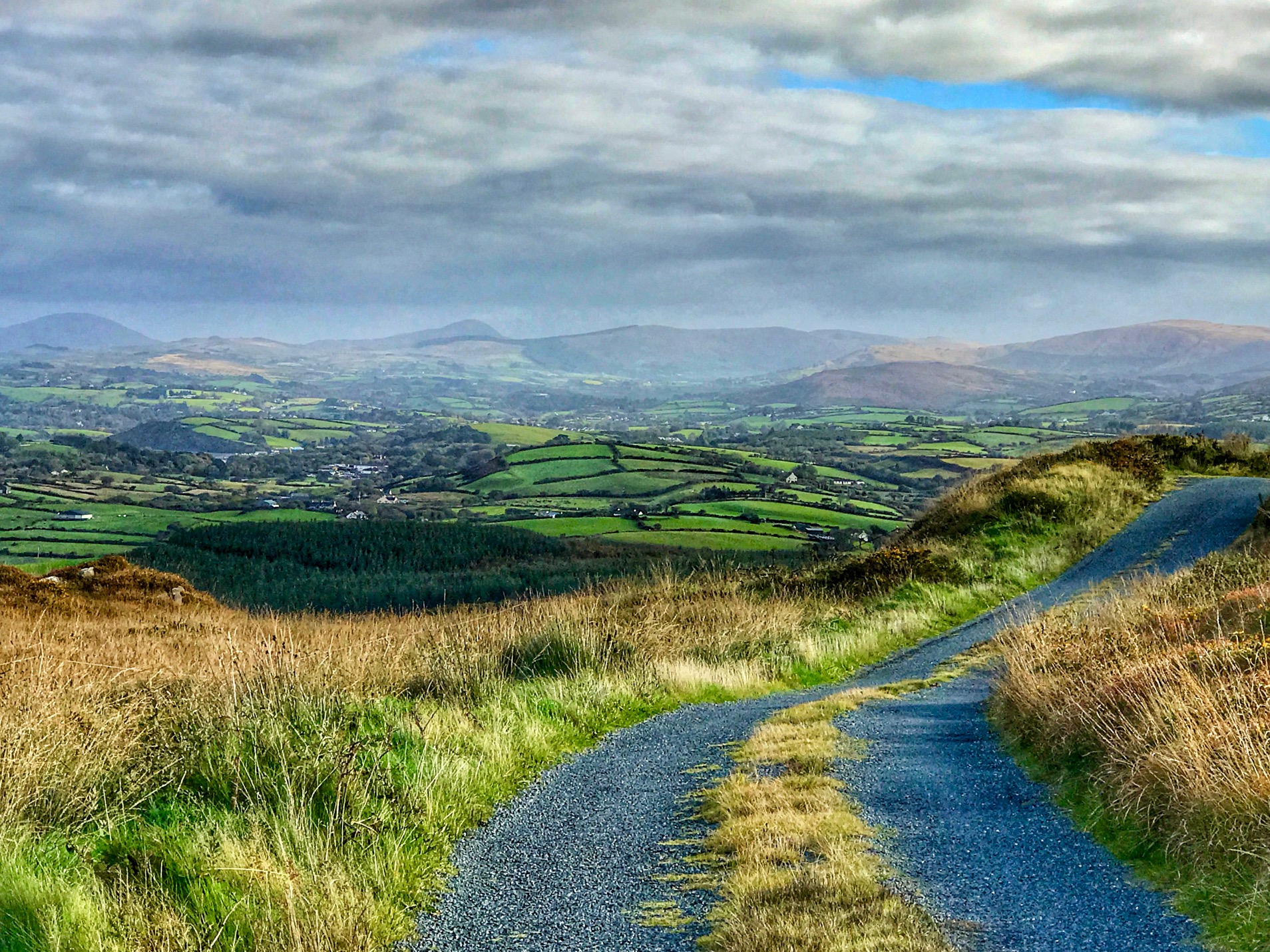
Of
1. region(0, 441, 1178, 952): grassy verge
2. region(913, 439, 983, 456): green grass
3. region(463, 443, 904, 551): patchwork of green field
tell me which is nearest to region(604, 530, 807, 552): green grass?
region(463, 443, 904, 551): patchwork of green field

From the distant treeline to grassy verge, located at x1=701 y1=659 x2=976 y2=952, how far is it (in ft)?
99.4

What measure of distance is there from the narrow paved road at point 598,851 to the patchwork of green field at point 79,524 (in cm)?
4322

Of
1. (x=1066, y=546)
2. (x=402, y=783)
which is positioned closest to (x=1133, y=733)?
(x=402, y=783)

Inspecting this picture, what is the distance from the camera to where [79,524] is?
2726 inches

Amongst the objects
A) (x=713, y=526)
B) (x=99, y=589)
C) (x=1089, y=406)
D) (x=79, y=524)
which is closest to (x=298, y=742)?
(x=99, y=589)

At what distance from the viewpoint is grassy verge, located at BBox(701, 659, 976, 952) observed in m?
5.48

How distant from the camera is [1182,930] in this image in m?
5.52

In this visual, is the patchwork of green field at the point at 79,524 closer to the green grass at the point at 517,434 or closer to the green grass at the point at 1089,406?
the green grass at the point at 517,434

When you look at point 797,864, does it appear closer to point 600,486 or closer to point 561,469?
point 600,486

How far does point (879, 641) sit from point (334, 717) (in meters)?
13.6

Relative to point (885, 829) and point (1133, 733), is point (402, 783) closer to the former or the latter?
point (885, 829)

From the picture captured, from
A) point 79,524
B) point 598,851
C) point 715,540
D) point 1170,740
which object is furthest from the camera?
point 79,524

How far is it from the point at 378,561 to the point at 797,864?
A: 53.4m

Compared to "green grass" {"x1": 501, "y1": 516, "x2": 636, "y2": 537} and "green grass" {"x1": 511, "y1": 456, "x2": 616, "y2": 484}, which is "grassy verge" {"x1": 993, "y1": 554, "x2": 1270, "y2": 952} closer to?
"green grass" {"x1": 501, "y1": 516, "x2": 636, "y2": 537}
